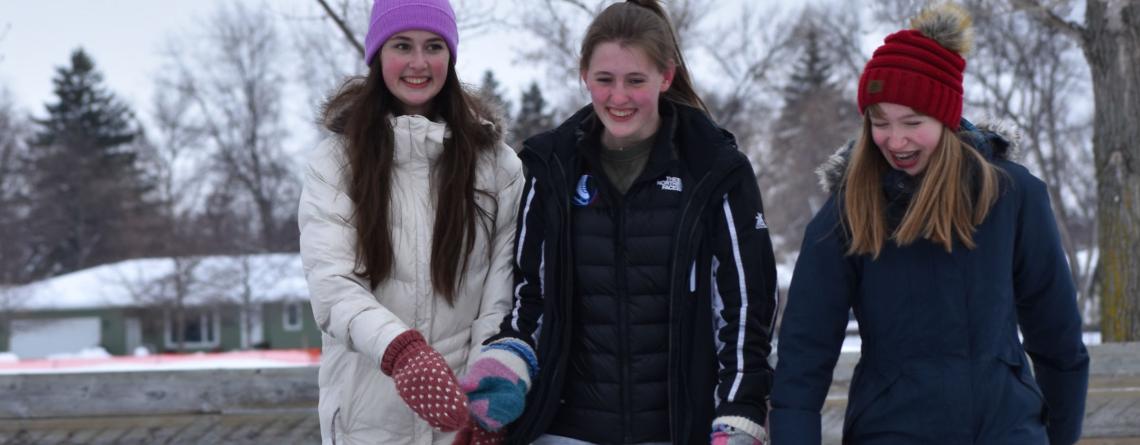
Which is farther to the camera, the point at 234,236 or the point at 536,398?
the point at 234,236

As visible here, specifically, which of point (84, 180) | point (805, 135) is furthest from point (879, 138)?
point (84, 180)

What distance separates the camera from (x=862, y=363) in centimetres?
284

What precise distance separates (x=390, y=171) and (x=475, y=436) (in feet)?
2.49

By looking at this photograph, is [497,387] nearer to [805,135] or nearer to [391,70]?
[391,70]

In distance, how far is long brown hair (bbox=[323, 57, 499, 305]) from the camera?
312 centimetres

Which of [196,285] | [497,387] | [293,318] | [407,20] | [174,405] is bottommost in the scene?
[293,318]

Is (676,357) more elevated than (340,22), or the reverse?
(340,22)

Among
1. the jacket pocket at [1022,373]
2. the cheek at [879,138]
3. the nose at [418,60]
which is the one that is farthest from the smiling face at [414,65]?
the jacket pocket at [1022,373]

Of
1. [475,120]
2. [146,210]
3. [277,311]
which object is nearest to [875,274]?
[475,120]

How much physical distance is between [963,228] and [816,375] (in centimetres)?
49

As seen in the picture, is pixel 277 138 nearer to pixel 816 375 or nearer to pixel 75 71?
pixel 75 71

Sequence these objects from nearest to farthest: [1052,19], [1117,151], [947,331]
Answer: [947,331]
[1117,151]
[1052,19]

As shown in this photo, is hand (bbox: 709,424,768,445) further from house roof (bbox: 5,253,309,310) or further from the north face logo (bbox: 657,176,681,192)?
house roof (bbox: 5,253,309,310)

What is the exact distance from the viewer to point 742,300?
2.92m
